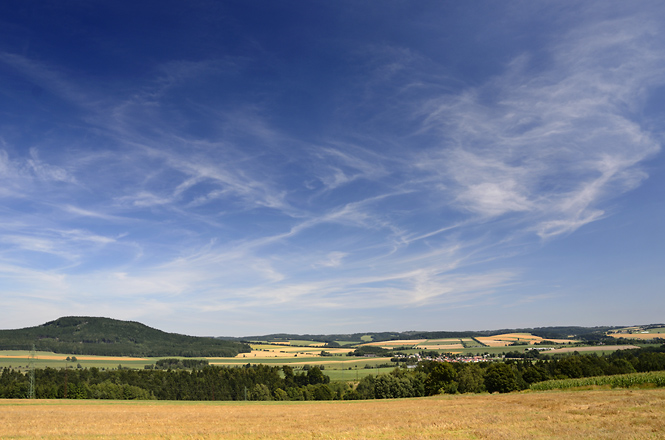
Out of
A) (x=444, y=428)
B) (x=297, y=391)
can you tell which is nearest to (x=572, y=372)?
(x=297, y=391)

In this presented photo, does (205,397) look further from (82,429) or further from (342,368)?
(82,429)

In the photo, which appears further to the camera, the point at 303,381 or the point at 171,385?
the point at 303,381

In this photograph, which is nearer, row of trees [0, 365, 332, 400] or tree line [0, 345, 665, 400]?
tree line [0, 345, 665, 400]

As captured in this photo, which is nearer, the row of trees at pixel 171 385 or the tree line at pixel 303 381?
the tree line at pixel 303 381

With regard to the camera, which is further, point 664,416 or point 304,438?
point 664,416

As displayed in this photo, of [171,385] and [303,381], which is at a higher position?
[171,385]

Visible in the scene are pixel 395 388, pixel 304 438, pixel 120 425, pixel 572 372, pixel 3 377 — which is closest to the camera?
pixel 304 438

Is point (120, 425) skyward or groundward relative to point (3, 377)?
skyward

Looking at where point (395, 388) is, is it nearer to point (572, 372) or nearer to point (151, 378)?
point (572, 372)

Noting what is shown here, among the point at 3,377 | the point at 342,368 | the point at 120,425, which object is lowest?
the point at 342,368

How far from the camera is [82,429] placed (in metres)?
30.2

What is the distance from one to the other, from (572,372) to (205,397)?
11232cm

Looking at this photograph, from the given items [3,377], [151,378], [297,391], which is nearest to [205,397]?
[151,378]

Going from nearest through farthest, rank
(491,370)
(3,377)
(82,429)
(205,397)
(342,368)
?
(82,429)
(491,370)
(3,377)
(205,397)
(342,368)
